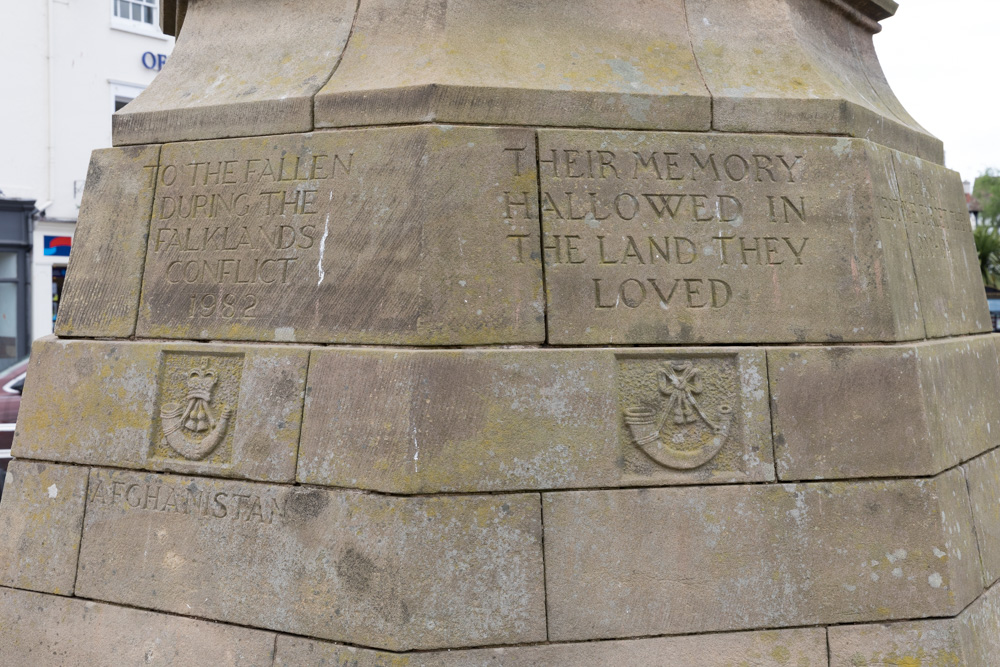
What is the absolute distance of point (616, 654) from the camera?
3494mm

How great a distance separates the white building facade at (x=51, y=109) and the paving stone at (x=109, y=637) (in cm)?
1421

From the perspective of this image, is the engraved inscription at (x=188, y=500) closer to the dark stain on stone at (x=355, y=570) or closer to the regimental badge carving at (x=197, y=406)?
the regimental badge carving at (x=197, y=406)

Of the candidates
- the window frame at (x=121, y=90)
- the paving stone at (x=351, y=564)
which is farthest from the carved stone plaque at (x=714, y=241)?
the window frame at (x=121, y=90)

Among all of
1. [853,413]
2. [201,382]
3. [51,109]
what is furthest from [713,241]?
[51,109]

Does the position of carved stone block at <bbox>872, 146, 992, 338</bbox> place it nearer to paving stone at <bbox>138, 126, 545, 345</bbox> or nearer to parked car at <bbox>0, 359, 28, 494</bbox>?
paving stone at <bbox>138, 126, 545, 345</bbox>

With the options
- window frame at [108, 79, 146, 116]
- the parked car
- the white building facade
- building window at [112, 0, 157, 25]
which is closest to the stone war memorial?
the parked car

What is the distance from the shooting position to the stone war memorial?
348 centimetres

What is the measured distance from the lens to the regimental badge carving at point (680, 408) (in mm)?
3619

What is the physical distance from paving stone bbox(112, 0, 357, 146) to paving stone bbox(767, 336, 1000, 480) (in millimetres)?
2077

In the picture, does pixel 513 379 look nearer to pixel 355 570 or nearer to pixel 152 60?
pixel 355 570

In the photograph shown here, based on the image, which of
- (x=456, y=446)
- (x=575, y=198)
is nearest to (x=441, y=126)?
(x=575, y=198)

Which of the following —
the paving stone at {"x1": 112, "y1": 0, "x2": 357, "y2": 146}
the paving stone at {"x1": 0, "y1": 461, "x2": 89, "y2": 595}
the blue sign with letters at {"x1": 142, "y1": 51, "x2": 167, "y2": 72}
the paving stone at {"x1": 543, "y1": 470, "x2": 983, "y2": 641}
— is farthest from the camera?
the blue sign with letters at {"x1": 142, "y1": 51, "x2": 167, "y2": 72}

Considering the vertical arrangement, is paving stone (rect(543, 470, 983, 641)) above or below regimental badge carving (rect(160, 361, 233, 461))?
below

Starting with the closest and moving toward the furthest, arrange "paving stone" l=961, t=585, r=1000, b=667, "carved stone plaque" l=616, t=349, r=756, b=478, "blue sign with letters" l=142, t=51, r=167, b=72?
"carved stone plaque" l=616, t=349, r=756, b=478 → "paving stone" l=961, t=585, r=1000, b=667 → "blue sign with letters" l=142, t=51, r=167, b=72
